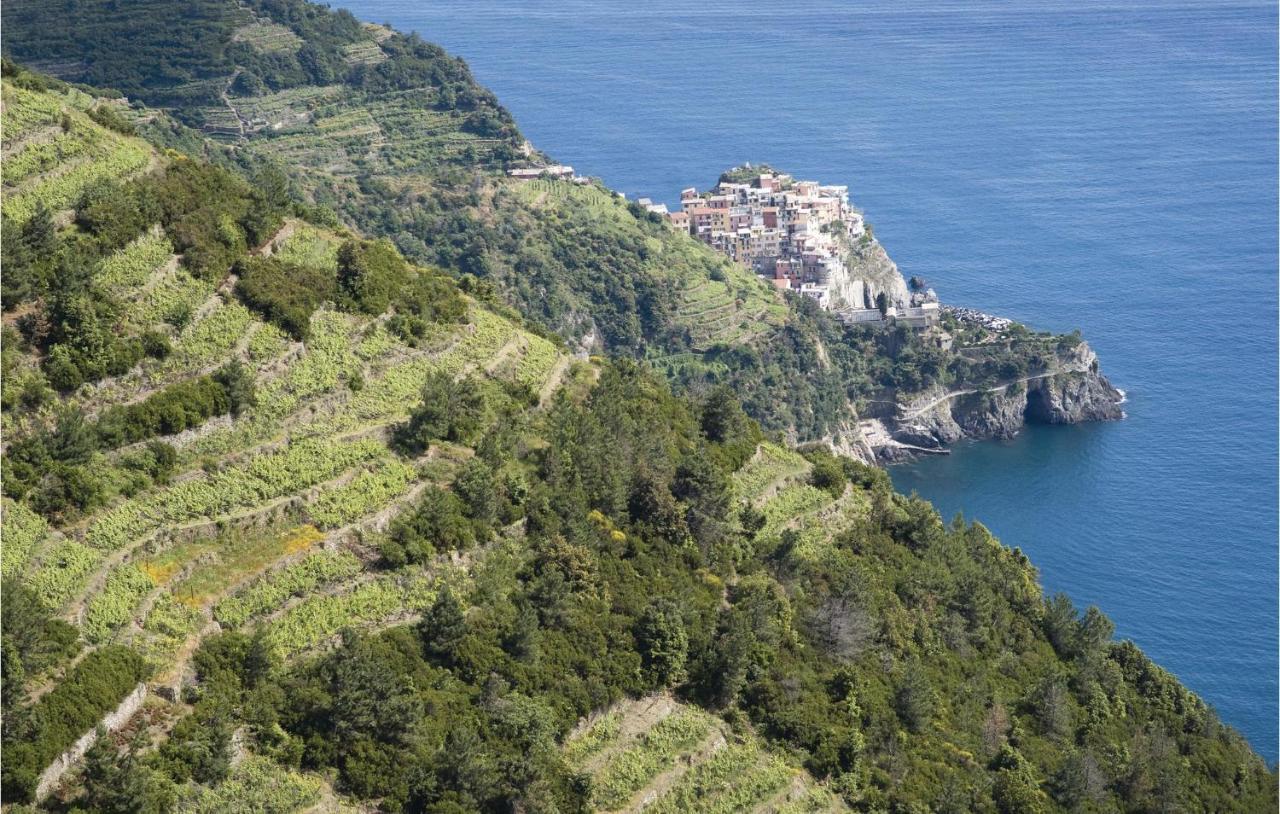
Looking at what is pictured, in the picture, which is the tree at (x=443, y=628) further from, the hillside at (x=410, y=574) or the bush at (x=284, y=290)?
the bush at (x=284, y=290)

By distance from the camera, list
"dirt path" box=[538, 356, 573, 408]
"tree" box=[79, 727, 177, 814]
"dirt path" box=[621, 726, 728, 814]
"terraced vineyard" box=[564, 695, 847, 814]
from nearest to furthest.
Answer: "tree" box=[79, 727, 177, 814] → "dirt path" box=[621, 726, 728, 814] → "terraced vineyard" box=[564, 695, 847, 814] → "dirt path" box=[538, 356, 573, 408]

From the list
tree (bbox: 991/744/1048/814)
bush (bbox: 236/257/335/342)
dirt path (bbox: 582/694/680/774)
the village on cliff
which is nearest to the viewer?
dirt path (bbox: 582/694/680/774)

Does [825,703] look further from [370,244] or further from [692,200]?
[692,200]

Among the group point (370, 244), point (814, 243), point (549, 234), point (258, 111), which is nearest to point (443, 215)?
point (549, 234)

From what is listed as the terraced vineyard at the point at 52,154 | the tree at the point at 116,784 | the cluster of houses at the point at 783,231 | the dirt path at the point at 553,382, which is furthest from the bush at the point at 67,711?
the cluster of houses at the point at 783,231

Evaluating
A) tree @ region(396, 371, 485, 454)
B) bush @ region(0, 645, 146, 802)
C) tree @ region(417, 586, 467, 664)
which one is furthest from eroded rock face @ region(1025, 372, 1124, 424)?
bush @ region(0, 645, 146, 802)

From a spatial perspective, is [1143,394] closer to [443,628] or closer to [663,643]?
[663,643]

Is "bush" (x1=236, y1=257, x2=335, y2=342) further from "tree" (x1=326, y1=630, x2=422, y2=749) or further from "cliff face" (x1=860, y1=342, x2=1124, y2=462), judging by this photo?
"cliff face" (x1=860, y1=342, x2=1124, y2=462)

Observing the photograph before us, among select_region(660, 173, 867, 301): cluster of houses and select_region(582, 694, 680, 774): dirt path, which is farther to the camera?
select_region(660, 173, 867, 301): cluster of houses
